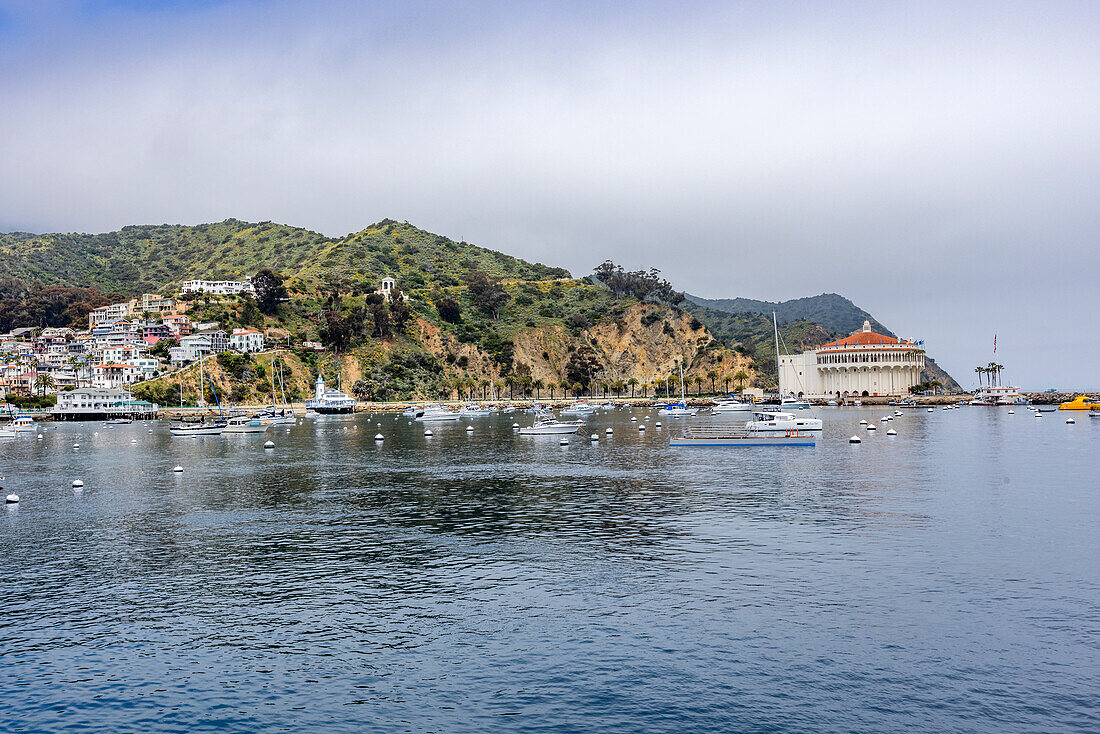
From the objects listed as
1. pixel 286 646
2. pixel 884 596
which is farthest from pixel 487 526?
pixel 884 596

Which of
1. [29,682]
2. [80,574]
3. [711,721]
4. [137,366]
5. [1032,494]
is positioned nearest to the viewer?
[711,721]

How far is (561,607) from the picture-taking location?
1019 inches

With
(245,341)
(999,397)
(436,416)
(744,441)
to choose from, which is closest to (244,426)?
(436,416)

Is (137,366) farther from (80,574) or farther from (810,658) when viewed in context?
(810,658)

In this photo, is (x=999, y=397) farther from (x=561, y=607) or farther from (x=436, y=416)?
(x=561, y=607)

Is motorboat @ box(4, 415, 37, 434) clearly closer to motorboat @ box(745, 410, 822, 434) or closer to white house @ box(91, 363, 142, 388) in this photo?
white house @ box(91, 363, 142, 388)

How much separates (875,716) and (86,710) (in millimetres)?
19080

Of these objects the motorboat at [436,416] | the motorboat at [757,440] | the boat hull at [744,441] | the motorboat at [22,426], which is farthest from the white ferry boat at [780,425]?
the motorboat at [22,426]

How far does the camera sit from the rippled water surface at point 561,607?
18.6 metres

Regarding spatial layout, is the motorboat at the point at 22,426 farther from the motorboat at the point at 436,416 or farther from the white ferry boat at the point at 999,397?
the white ferry boat at the point at 999,397

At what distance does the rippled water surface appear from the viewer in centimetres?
1861

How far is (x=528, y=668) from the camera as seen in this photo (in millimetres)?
20922

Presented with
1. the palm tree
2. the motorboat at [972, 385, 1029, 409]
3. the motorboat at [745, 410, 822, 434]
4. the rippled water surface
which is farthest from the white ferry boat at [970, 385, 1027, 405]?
the palm tree

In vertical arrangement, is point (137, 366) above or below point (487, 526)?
above
